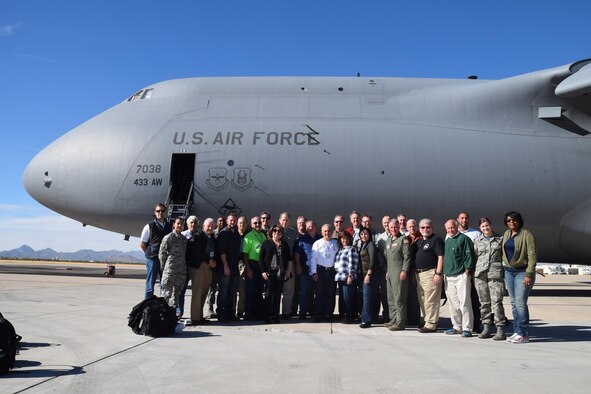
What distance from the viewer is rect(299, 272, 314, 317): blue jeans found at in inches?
361

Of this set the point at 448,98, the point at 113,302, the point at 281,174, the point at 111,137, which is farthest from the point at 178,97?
the point at 448,98

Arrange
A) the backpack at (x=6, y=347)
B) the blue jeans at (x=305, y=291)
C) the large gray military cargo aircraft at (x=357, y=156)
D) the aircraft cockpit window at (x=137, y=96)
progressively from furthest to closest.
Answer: the aircraft cockpit window at (x=137, y=96) → the large gray military cargo aircraft at (x=357, y=156) → the blue jeans at (x=305, y=291) → the backpack at (x=6, y=347)

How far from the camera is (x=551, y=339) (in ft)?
24.0

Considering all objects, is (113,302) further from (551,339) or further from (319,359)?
(551,339)

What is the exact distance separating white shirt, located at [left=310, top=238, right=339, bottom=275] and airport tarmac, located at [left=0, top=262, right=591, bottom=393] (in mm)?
1111

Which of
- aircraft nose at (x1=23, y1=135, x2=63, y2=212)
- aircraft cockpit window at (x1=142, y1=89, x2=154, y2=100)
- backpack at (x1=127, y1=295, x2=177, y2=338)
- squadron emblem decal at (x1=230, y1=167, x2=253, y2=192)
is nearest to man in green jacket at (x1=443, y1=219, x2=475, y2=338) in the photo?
backpack at (x1=127, y1=295, x2=177, y2=338)

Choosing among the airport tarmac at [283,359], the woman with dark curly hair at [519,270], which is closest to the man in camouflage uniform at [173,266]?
the airport tarmac at [283,359]

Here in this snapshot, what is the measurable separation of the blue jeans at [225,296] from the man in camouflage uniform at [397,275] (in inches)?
108

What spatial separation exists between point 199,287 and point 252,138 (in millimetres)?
6883

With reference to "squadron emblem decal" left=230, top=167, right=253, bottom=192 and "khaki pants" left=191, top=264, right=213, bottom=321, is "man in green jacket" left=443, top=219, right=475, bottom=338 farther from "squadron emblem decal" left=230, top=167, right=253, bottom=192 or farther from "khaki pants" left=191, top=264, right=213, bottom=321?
"squadron emblem decal" left=230, top=167, right=253, bottom=192

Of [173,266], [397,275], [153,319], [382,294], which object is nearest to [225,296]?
[173,266]

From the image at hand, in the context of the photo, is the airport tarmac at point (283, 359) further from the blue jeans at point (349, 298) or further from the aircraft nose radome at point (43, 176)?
the aircraft nose radome at point (43, 176)

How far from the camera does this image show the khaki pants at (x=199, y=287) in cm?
820

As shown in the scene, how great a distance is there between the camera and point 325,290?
892cm
